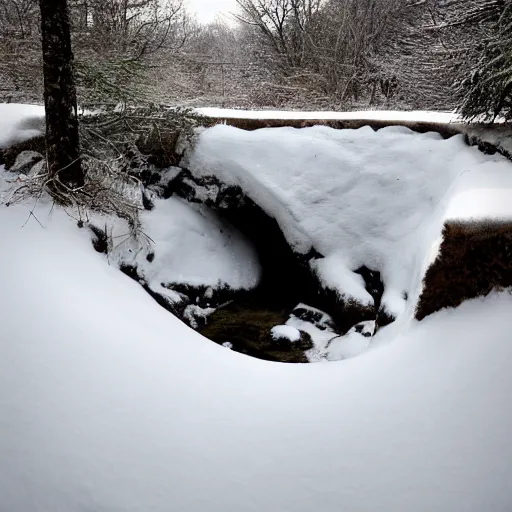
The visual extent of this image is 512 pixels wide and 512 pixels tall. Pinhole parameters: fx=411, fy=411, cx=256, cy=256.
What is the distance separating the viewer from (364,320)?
4.98 meters

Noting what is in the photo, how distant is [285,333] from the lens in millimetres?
5117

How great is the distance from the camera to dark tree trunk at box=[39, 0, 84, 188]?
4543mm

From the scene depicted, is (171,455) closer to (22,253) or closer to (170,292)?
Result: (22,253)

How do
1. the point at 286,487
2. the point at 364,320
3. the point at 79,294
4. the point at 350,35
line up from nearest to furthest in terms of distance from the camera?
the point at 286,487, the point at 79,294, the point at 364,320, the point at 350,35

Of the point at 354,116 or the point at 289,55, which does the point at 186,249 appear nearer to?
the point at 354,116

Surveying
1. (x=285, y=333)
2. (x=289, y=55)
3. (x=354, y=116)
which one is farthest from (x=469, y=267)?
(x=289, y=55)

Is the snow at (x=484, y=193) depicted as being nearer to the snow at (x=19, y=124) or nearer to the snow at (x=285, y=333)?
the snow at (x=285, y=333)

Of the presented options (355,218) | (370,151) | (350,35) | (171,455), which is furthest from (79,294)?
(350,35)

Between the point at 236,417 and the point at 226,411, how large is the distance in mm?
83

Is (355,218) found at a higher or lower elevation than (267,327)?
higher

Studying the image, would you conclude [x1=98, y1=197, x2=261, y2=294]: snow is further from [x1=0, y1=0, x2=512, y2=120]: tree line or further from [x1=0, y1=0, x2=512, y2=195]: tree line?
[x1=0, y1=0, x2=512, y2=120]: tree line

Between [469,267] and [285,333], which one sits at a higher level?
[469,267]

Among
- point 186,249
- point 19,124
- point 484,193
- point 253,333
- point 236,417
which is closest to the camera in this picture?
point 236,417

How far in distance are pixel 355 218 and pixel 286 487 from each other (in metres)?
3.95
